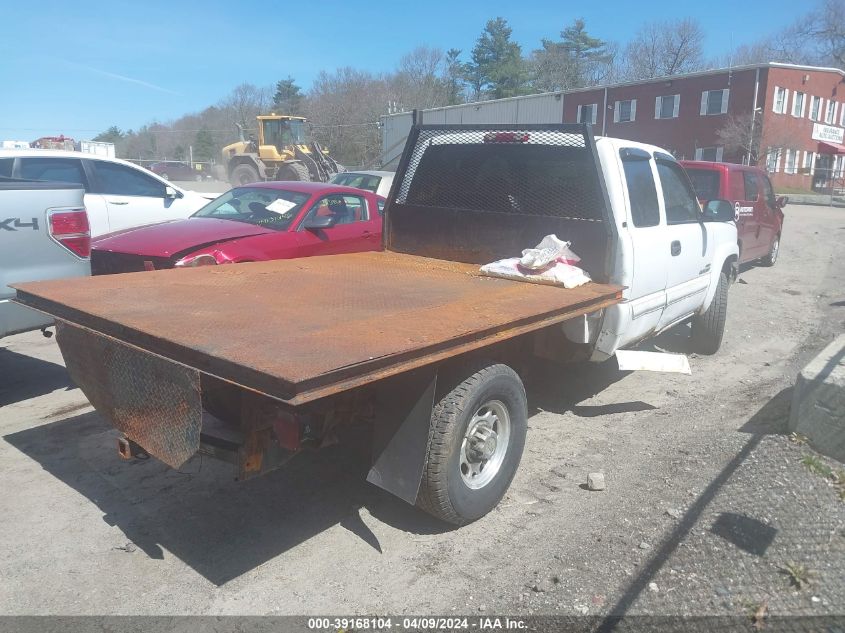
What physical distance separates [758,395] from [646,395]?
2.98 feet

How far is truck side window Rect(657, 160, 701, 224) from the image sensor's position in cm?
560

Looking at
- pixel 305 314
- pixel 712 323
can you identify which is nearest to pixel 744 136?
pixel 712 323

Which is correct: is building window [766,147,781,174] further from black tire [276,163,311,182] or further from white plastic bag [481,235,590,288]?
white plastic bag [481,235,590,288]

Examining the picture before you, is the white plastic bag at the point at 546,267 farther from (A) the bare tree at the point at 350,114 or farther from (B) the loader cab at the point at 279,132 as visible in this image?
(A) the bare tree at the point at 350,114

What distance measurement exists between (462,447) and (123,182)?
686cm

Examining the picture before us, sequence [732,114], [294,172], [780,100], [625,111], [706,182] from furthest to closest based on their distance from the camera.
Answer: [625,111] → [780,100] → [732,114] → [294,172] → [706,182]

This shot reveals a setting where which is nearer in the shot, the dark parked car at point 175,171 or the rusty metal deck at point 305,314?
the rusty metal deck at point 305,314

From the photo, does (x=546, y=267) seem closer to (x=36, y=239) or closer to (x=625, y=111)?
(x=36, y=239)

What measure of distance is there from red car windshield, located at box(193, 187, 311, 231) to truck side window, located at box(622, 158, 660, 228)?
12.2 feet

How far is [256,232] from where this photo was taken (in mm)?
6910

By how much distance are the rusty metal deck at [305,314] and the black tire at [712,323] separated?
9.45 ft

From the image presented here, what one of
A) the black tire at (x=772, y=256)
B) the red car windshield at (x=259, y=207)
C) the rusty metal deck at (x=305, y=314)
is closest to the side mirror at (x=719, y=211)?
the rusty metal deck at (x=305, y=314)

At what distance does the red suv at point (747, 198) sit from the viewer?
410 inches

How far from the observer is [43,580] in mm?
3072
